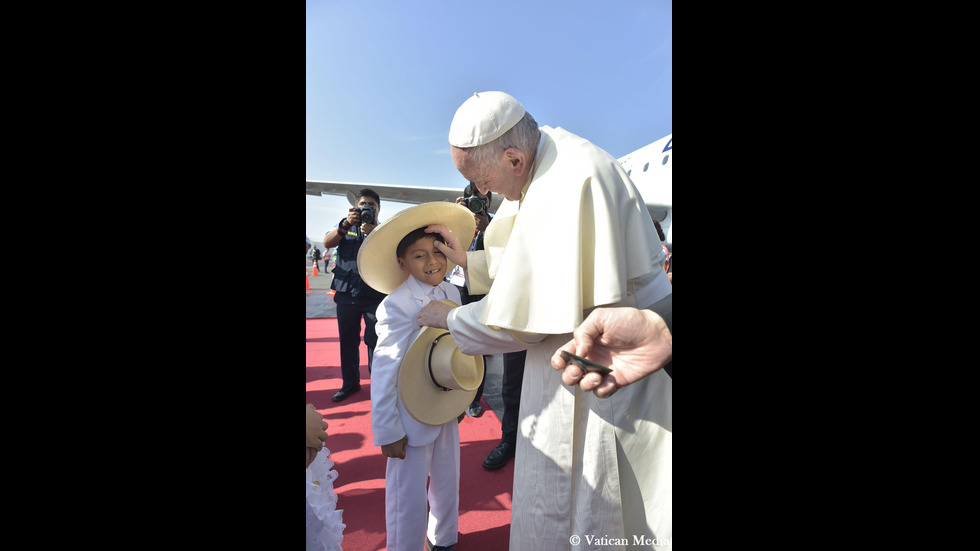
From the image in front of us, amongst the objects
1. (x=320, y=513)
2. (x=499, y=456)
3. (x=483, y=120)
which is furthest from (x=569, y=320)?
(x=499, y=456)

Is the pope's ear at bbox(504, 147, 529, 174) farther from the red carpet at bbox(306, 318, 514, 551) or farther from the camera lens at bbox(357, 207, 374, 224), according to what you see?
the camera lens at bbox(357, 207, 374, 224)

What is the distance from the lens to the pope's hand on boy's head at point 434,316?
4.98 ft

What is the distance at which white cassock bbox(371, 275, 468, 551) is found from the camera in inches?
72.0

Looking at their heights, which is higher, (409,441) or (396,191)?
(396,191)

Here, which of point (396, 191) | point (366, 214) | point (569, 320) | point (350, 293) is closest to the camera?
point (569, 320)

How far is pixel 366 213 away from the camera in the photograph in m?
3.77

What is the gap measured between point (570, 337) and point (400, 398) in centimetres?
96

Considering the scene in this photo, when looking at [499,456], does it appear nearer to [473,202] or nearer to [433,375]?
[433,375]

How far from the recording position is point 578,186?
1164 mm

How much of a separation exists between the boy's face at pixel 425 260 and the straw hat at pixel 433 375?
257 mm

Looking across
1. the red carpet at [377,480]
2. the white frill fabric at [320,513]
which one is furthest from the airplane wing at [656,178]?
the white frill fabric at [320,513]

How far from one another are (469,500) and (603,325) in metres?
2.23
